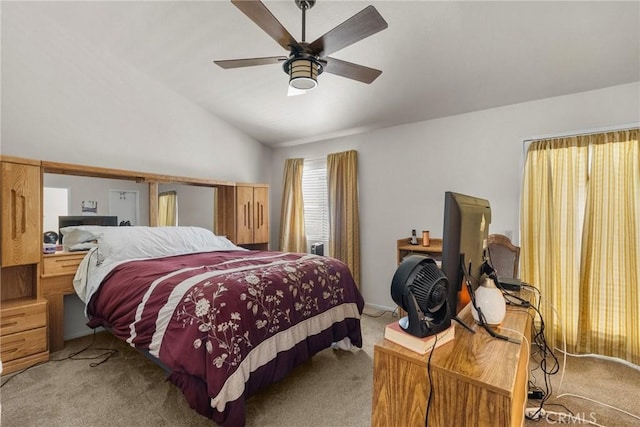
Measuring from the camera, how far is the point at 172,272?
2.16 m

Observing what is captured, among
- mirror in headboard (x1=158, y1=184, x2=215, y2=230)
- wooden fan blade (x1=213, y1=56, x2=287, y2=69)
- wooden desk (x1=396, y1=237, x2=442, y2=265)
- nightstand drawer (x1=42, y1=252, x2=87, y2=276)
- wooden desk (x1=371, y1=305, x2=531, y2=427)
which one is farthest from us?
mirror in headboard (x1=158, y1=184, x2=215, y2=230)

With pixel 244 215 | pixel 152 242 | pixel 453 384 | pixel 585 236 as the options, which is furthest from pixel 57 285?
pixel 585 236

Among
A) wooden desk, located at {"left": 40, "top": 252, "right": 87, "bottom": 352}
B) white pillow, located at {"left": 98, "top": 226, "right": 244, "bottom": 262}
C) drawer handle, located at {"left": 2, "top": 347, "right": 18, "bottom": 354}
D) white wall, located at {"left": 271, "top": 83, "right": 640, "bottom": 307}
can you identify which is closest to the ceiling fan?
white wall, located at {"left": 271, "top": 83, "right": 640, "bottom": 307}

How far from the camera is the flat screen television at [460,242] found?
1.04m

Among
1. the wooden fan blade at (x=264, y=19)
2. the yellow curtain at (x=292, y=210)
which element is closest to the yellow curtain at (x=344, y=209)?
the yellow curtain at (x=292, y=210)

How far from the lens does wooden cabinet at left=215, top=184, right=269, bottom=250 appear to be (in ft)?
13.7

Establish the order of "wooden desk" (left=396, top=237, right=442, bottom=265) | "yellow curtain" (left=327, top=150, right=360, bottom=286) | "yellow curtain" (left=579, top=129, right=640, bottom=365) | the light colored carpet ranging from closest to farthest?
the light colored carpet → "yellow curtain" (left=579, top=129, right=640, bottom=365) → "wooden desk" (left=396, top=237, right=442, bottom=265) → "yellow curtain" (left=327, top=150, right=360, bottom=286)

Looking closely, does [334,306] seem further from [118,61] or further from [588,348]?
Answer: [118,61]

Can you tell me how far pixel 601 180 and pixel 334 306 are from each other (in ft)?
8.18

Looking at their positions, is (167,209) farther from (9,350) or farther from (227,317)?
(227,317)

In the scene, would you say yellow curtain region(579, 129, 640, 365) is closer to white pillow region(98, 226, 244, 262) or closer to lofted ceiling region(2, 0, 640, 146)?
lofted ceiling region(2, 0, 640, 146)

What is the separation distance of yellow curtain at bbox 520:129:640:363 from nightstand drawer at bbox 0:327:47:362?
13.2ft

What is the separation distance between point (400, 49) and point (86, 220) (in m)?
3.33

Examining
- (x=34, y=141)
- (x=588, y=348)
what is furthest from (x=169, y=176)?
(x=588, y=348)
